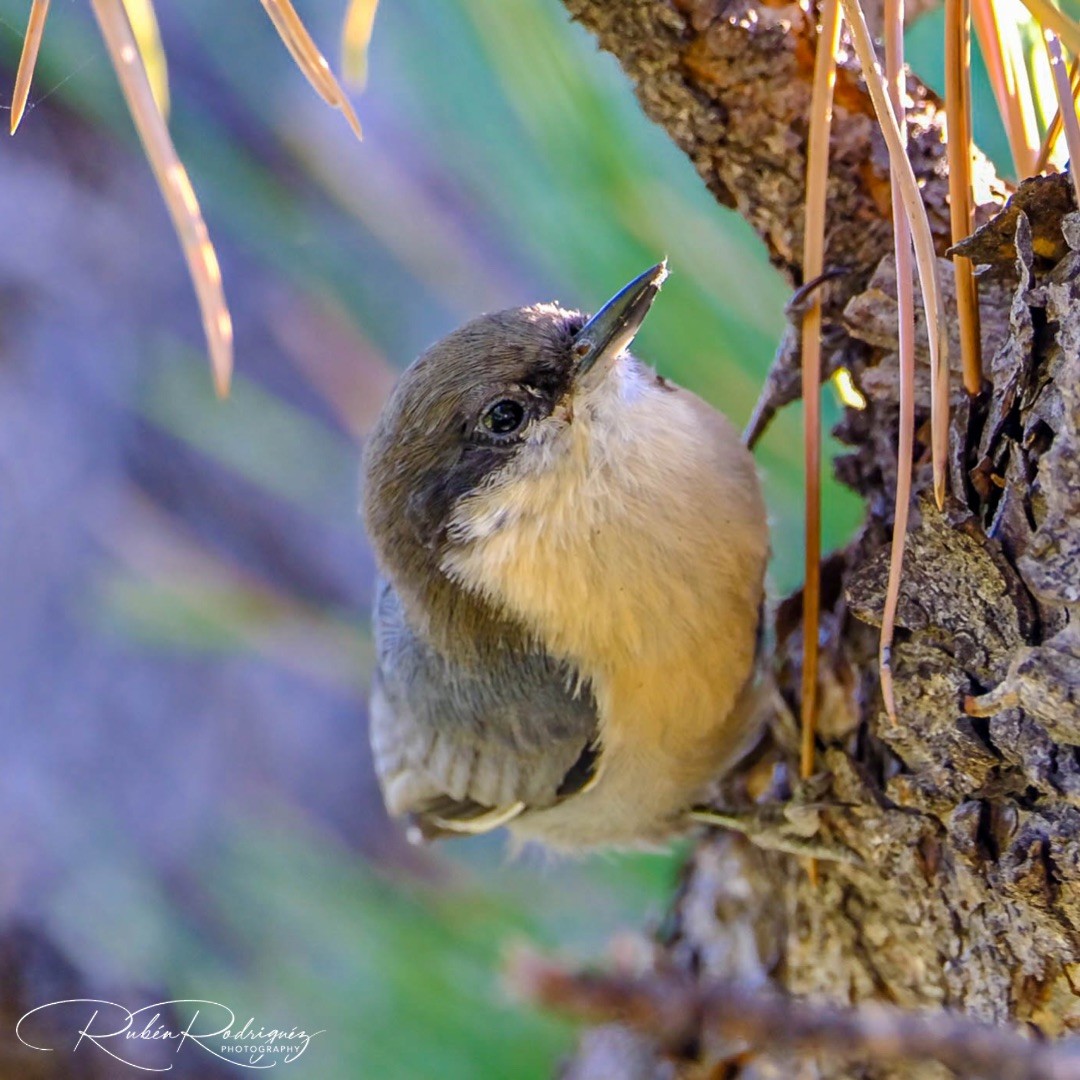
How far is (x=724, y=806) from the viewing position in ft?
6.66

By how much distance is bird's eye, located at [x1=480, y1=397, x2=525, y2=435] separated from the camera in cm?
172

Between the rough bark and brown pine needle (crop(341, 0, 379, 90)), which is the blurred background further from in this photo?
brown pine needle (crop(341, 0, 379, 90))

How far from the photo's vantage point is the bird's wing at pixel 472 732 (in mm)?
1805

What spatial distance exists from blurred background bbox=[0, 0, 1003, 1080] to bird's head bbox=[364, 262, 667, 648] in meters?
0.53

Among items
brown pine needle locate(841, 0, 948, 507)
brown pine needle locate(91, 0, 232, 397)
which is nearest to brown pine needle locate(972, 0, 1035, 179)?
brown pine needle locate(841, 0, 948, 507)

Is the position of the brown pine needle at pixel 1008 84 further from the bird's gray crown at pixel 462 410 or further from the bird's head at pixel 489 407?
the bird's gray crown at pixel 462 410

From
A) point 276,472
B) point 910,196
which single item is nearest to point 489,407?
point 910,196

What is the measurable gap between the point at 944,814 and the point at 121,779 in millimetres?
2260

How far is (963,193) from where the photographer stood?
128 cm

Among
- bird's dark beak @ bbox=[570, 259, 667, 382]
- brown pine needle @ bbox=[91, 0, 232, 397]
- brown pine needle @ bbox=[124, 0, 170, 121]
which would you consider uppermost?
brown pine needle @ bbox=[124, 0, 170, 121]

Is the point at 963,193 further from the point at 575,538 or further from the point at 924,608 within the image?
the point at 575,538

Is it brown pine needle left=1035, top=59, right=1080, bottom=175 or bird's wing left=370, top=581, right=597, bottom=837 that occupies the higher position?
brown pine needle left=1035, top=59, right=1080, bottom=175

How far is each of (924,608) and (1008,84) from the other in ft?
2.09
